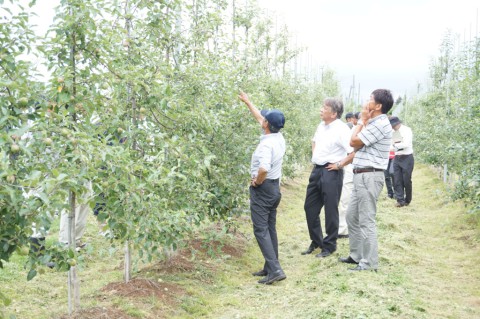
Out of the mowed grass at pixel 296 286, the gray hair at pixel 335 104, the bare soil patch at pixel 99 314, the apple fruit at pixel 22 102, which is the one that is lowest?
the mowed grass at pixel 296 286

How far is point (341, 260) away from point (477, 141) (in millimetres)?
2952

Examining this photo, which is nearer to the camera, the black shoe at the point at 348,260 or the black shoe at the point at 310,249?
the black shoe at the point at 348,260

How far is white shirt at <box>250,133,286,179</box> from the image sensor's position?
5.32m

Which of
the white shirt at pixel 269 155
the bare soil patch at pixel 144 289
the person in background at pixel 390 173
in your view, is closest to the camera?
the bare soil patch at pixel 144 289

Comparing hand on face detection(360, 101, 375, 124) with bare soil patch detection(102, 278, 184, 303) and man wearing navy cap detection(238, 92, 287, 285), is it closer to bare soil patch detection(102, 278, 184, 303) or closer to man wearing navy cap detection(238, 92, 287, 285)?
man wearing navy cap detection(238, 92, 287, 285)

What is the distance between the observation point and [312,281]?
5.37 meters

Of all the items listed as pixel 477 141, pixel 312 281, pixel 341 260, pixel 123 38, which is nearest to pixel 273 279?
pixel 312 281

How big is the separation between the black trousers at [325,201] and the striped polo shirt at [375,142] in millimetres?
846

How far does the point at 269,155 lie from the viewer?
5.34 m

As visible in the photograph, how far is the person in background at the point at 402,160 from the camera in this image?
1080 centimetres

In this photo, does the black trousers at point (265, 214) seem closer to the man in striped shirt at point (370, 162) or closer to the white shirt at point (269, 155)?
the white shirt at point (269, 155)

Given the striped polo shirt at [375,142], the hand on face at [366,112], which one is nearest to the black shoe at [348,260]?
the striped polo shirt at [375,142]

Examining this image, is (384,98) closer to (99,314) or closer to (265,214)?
Answer: (265,214)

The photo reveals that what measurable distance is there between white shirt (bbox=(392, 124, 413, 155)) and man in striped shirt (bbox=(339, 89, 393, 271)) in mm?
5582
